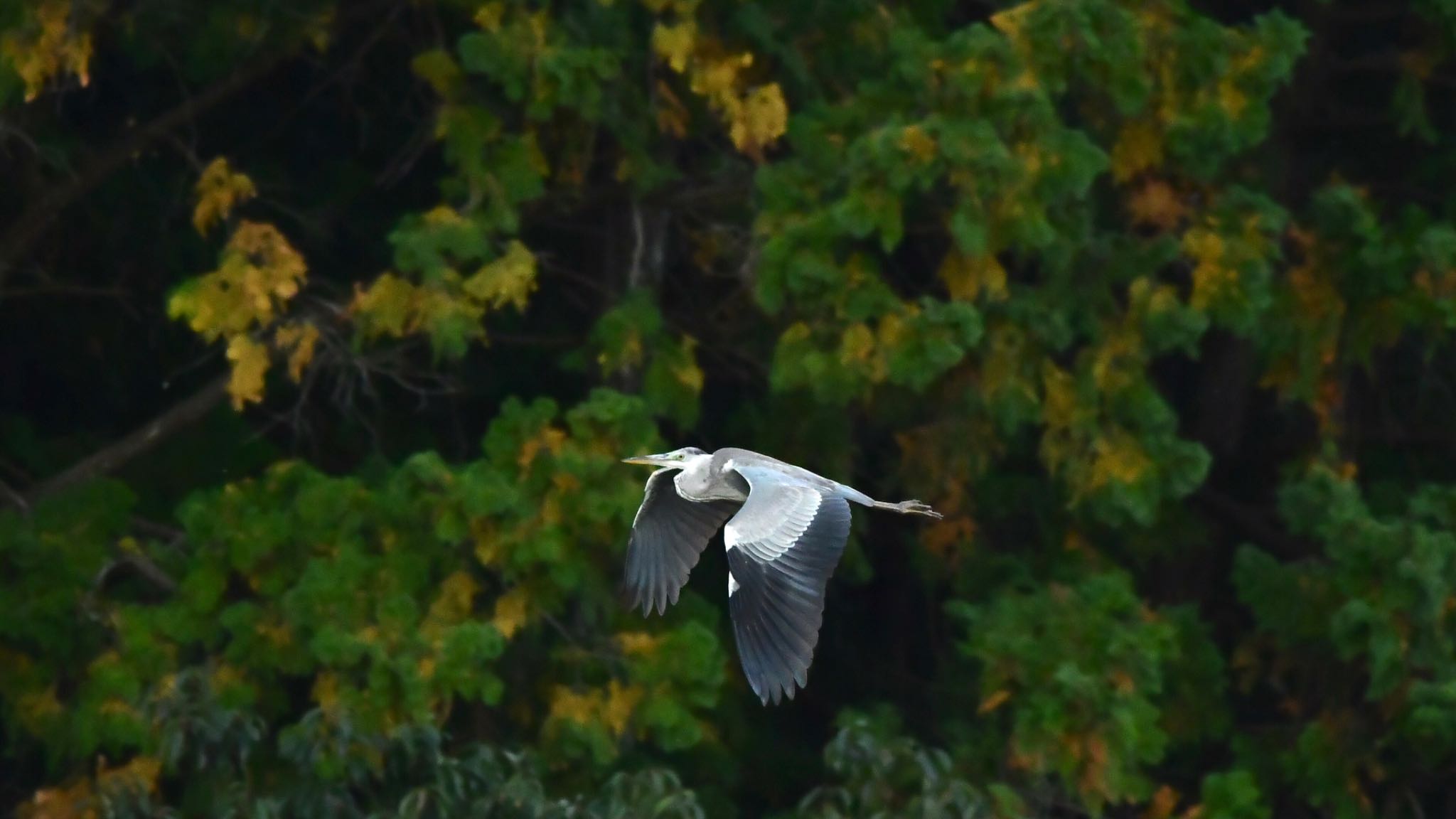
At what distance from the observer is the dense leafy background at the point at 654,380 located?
9992 millimetres

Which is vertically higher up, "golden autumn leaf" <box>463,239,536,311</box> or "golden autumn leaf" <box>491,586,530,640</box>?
"golden autumn leaf" <box>463,239,536,311</box>

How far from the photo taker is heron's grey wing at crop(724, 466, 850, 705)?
755cm

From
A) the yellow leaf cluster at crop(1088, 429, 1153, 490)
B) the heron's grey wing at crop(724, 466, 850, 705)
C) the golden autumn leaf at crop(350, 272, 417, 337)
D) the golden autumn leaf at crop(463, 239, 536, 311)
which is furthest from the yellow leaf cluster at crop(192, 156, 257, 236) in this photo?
the heron's grey wing at crop(724, 466, 850, 705)

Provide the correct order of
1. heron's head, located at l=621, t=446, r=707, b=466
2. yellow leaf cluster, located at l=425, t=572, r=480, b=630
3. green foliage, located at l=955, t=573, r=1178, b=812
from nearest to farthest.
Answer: heron's head, located at l=621, t=446, r=707, b=466 < yellow leaf cluster, located at l=425, t=572, r=480, b=630 < green foliage, located at l=955, t=573, r=1178, b=812

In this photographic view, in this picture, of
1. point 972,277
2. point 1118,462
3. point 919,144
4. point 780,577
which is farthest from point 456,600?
point 780,577

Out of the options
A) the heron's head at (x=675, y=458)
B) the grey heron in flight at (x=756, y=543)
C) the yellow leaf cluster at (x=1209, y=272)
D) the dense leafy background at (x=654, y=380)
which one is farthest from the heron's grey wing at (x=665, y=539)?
the yellow leaf cluster at (x=1209, y=272)

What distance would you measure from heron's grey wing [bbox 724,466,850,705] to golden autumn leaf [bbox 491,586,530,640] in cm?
246

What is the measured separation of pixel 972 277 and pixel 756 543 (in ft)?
8.61

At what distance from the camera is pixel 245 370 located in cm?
996

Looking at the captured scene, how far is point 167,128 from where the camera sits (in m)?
10.9

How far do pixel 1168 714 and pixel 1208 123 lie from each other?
93.3 inches

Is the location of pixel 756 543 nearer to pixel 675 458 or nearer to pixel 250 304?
pixel 675 458

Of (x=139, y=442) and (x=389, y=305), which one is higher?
(x=389, y=305)

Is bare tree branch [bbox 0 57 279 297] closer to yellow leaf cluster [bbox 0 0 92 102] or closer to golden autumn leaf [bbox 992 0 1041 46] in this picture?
yellow leaf cluster [bbox 0 0 92 102]
